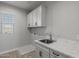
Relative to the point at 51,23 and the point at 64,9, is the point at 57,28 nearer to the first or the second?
the point at 51,23

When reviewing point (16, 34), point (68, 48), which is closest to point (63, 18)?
point (68, 48)

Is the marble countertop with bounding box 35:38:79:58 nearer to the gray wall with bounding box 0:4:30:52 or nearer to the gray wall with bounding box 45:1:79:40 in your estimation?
the gray wall with bounding box 45:1:79:40

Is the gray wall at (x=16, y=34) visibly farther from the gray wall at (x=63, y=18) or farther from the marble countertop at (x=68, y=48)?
the marble countertop at (x=68, y=48)

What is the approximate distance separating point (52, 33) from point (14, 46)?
2368mm

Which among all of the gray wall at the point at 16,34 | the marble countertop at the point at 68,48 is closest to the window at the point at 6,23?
the gray wall at the point at 16,34

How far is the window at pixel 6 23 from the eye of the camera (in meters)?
3.57

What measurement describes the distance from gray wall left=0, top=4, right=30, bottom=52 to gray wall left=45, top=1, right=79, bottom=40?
1915mm

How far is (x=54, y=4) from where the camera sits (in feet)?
8.43

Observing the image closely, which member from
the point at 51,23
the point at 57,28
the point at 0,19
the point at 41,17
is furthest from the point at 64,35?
the point at 0,19

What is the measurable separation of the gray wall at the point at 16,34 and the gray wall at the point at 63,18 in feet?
6.28

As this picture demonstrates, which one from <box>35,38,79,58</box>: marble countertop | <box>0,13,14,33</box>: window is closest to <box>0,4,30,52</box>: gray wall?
<box>0,13,14,33</box>: window

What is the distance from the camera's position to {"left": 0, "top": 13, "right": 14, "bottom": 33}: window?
357 cm

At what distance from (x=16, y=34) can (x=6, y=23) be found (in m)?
0.77

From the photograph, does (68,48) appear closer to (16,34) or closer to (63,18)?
(63,18)
